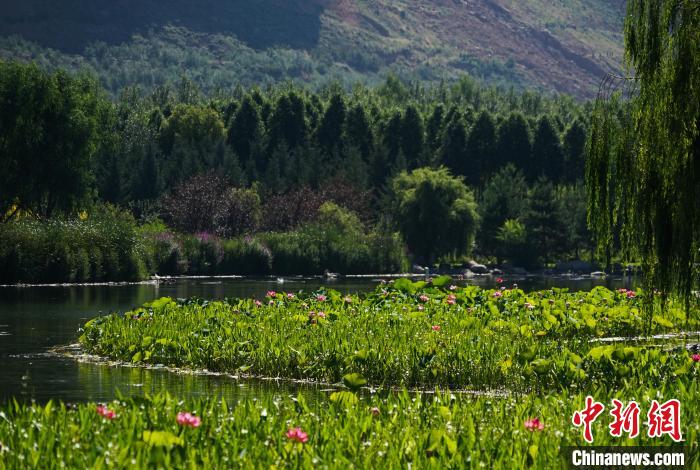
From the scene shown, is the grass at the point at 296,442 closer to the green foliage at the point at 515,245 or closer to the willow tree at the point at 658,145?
the willow tree at the point at 658,145

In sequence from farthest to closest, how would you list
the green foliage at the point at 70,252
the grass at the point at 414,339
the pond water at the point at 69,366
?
the green foliage at the point at 70,252 → the pond water at the point at 69,366 → the grass at the point at 414,339

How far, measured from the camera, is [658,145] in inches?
782

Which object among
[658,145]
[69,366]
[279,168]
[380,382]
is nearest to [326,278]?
[279,168]

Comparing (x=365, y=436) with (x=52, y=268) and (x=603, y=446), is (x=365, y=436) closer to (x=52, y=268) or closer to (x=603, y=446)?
(x=603, y=446)

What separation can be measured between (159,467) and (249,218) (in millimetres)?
90042

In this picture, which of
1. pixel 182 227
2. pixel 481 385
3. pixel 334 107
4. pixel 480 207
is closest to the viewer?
pixel 481 385

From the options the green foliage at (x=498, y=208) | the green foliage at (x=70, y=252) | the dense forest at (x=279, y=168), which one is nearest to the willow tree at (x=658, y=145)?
the green foliage at (x=70, y=252)

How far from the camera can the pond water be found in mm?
22547

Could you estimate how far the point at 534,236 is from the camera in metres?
105

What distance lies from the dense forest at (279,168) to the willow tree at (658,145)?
4820 centimetres

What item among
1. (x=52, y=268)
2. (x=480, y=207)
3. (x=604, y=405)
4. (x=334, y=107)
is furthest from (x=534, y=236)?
(x=604, y=405)

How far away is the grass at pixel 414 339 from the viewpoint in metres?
21.1

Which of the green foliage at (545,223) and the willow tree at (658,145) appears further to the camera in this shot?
the green foliage at (545,223)

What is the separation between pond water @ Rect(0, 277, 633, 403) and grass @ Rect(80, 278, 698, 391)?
3.08ft
